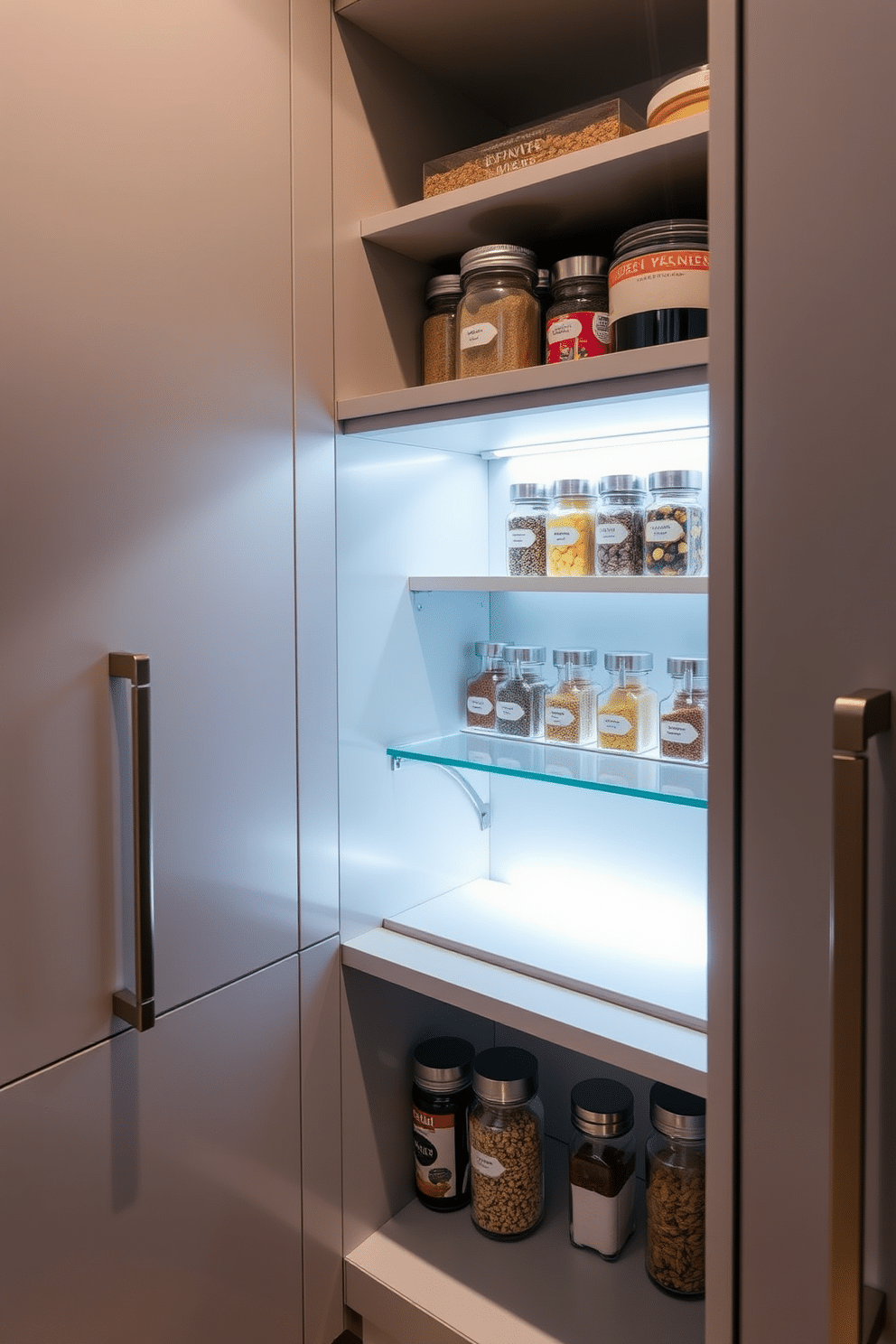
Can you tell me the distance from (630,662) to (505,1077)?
59 centimetres

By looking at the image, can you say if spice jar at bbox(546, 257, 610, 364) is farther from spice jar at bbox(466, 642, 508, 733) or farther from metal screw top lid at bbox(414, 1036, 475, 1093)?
metal screw top lid at bbox(414, 1036, 475, 1093)

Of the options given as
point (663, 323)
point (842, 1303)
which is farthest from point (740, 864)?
point (663, 323)

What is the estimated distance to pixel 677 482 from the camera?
111 cm

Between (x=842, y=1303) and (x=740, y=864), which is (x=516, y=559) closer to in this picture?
(x=740, y=864)

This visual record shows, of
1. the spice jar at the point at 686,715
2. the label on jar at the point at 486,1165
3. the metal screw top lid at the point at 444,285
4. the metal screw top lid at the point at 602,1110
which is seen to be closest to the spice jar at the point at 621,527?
the spice jar at the point at 686,715

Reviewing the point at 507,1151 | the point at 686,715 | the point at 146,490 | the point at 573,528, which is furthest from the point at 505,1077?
the point at 146,490

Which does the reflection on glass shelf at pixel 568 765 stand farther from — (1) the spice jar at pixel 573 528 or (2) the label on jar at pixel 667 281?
(2) the label on jar at pixel 667 281

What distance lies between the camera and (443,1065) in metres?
1.33

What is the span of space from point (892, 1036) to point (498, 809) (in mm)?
917

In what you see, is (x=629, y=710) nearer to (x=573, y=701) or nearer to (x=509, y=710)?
(x=573, y=701)

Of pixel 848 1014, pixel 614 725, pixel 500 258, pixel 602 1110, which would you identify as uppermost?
pixel 500 258

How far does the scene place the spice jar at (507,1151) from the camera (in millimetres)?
1270

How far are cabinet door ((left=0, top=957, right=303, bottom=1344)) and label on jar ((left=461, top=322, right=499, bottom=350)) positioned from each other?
2.66 feet

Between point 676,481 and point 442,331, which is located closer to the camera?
point 676,481
